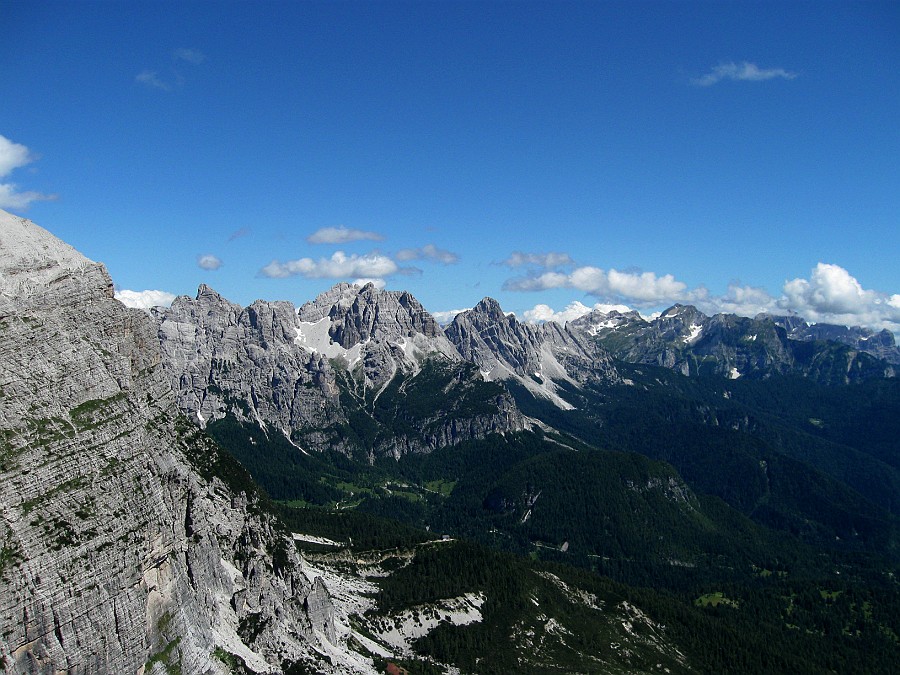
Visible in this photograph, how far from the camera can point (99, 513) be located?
7625 centimetres

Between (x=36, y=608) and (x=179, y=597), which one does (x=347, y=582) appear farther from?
(x=36, y=608)

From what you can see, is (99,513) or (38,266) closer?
(99,513)

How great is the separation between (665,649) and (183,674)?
420 feet

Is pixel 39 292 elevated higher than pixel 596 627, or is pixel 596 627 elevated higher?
pixel 39 292

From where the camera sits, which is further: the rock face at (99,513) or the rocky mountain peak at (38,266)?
the rocky mountain peak at (38,266)

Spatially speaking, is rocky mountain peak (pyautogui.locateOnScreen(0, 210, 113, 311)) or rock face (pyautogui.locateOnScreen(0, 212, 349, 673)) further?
rocky mountain peak (pyautogui.locateOnScreen(0, 210, 113, 311))

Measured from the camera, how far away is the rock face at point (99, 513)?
69625 mm

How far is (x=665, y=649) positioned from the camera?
560ft

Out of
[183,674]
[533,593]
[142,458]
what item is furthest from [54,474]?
[533,593]

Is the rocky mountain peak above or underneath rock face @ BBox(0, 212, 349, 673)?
above

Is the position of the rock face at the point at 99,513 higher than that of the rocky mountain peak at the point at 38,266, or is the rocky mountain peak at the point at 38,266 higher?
the rocky mountain peak at the point at 38,266

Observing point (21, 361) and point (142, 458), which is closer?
point (21, 361)

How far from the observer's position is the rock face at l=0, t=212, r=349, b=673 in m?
69.6

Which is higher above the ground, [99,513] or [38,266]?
[38,266]
